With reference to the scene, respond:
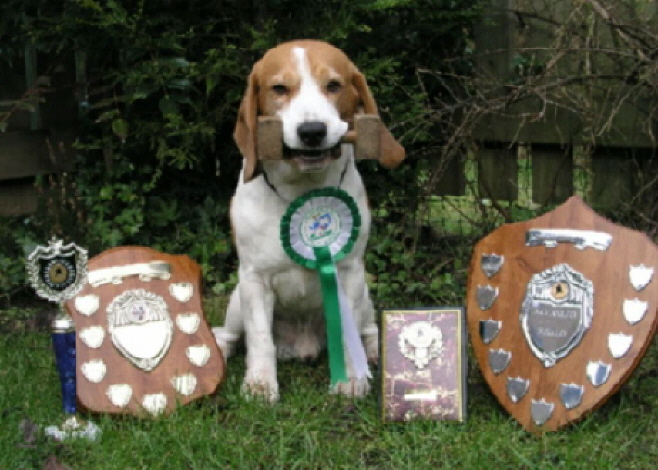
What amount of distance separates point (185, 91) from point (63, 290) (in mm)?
2241

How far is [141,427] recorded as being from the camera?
320cm

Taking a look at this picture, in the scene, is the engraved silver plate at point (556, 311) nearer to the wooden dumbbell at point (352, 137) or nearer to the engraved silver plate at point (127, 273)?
the wooden dumbbell at point (352, 137)

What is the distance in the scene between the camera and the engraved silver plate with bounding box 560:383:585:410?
9.97 feet

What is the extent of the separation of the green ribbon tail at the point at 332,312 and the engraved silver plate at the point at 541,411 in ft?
2.50

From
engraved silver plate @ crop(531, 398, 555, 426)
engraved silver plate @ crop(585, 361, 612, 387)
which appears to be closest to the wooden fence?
engraved silver plate @ crop(531, 398, 555, 426)

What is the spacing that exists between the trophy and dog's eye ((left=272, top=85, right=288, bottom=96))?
88 cm

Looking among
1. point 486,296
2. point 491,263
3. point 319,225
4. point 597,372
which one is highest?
point 319,225

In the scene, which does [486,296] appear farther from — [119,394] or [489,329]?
[119,394]

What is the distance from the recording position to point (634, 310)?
3.04 metres

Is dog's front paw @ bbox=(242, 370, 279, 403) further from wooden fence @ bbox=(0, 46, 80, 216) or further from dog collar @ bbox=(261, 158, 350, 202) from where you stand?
wooden fence @ bbox=(0, 46, 80, 216)

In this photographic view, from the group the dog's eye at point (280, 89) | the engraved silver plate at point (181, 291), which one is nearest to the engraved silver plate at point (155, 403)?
→ the engraved silver plate at point (181, 291)

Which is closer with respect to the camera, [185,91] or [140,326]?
[140,326]

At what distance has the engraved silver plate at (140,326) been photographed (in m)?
3.39

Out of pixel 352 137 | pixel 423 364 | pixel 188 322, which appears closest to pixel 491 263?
pixel 423 364
